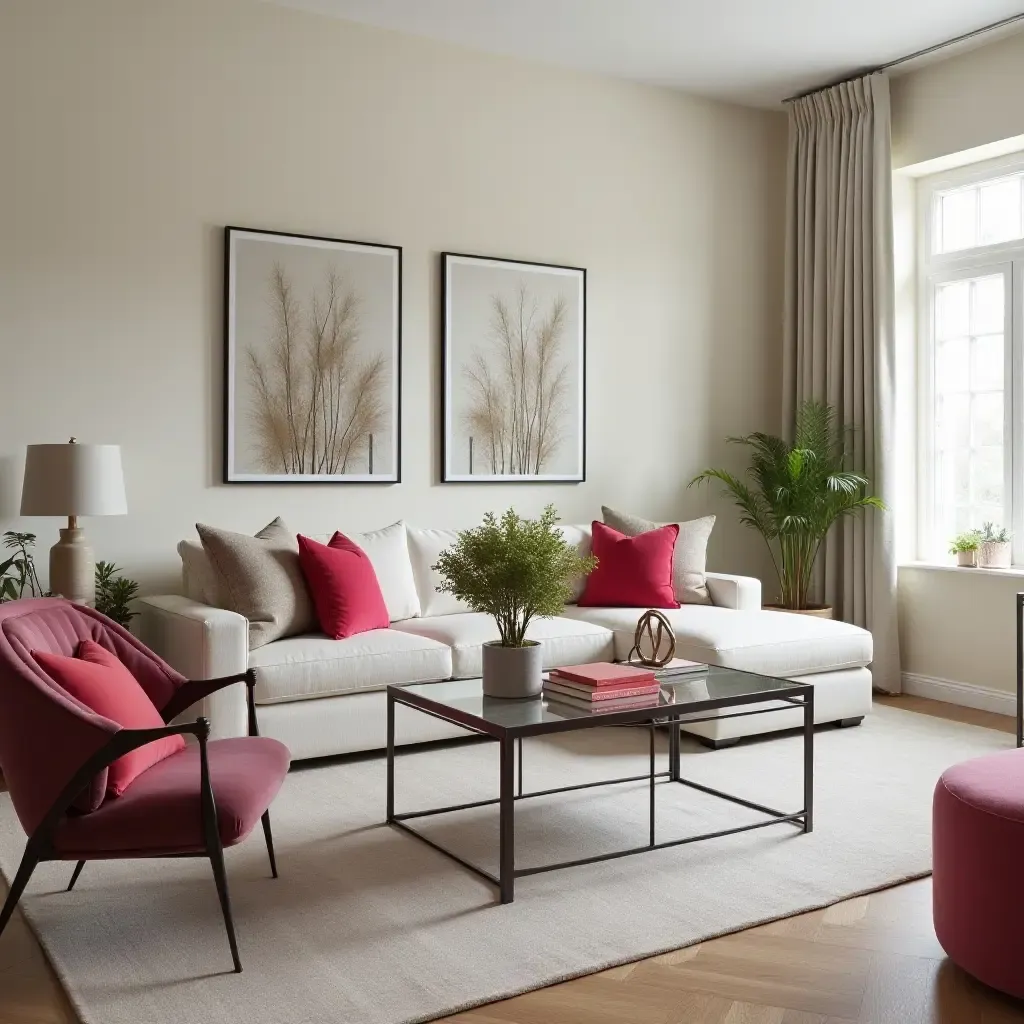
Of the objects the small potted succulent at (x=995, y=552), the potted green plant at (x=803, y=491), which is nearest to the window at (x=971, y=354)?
the small potted succulent at (x=995, y=552)

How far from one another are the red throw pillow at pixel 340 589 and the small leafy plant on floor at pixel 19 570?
3.48ft

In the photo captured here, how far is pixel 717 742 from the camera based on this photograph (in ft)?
14.8

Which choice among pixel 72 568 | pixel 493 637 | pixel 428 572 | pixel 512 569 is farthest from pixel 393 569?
pixel 512 569

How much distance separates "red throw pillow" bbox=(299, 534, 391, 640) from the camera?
4445 millimetres

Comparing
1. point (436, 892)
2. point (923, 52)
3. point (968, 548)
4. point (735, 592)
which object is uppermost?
point (923, 52)

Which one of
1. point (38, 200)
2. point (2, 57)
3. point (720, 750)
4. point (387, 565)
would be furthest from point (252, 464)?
point (720, 750)

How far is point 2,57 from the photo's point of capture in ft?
14.6

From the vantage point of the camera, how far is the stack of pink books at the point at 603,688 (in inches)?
127

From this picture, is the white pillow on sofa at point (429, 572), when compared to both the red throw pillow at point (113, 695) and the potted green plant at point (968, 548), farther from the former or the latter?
the potted green plant at point (968, 548)

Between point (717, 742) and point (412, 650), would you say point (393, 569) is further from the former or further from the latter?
point (717, 742)

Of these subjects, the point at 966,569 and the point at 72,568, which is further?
the point at 966,569

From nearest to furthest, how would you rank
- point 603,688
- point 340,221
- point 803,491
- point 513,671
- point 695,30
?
point 603,688 → point 513,671 → point 340,221 → point 695,30 → point 803,491

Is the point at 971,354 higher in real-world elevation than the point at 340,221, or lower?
lower

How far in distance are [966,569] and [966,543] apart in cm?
14
